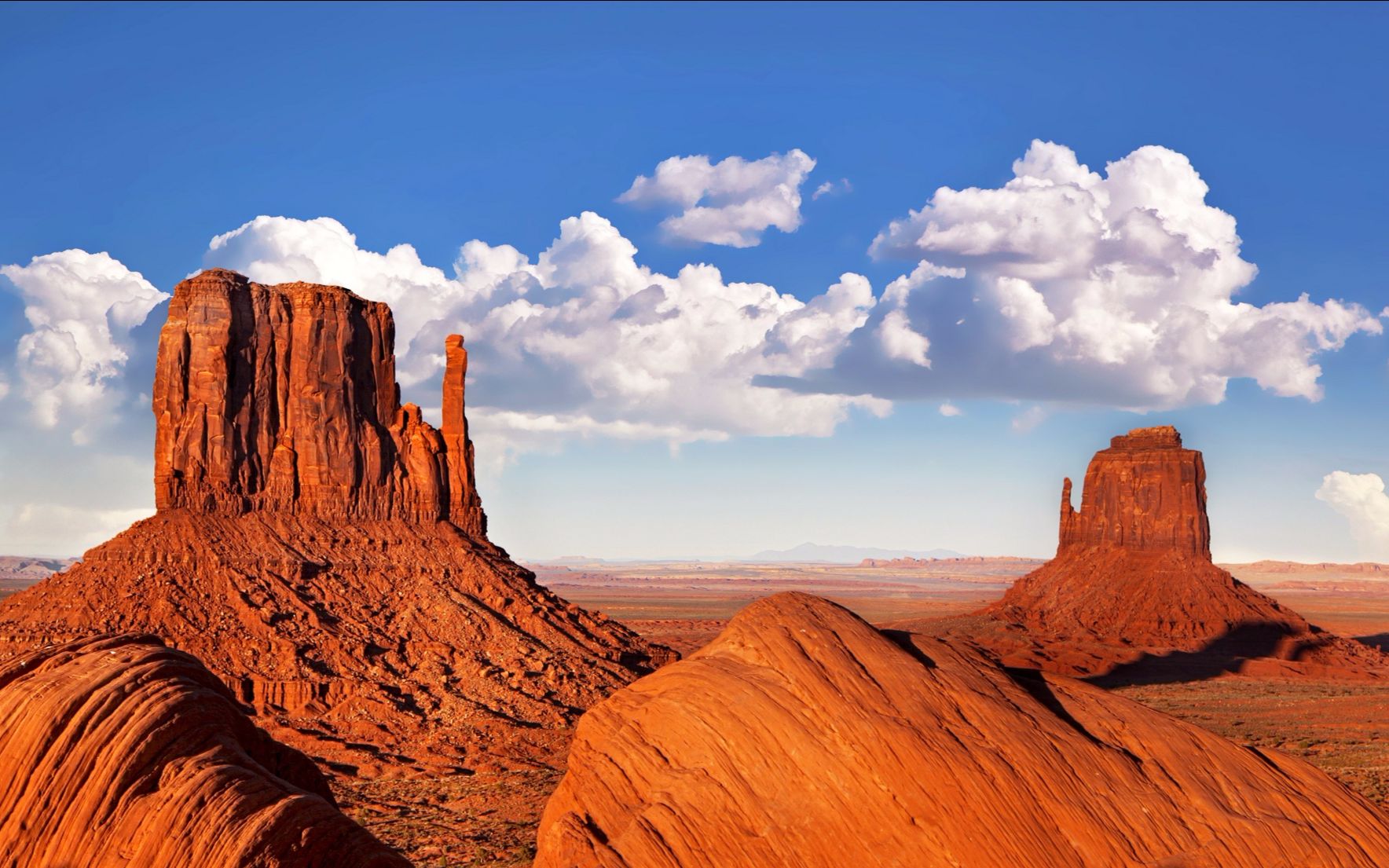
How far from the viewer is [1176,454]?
101 metres

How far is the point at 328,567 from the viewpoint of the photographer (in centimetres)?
4769

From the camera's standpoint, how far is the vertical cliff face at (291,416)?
157ft

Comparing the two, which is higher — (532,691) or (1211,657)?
(532,691)

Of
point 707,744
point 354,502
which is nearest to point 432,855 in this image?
point 707,744

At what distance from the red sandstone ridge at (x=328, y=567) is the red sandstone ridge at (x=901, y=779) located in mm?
24202

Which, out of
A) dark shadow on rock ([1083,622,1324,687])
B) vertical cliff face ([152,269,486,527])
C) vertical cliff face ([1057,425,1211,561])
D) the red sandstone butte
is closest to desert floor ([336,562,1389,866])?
dark shadow on rock ([1083,622,1324,687])

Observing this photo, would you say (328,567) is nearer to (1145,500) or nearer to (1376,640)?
(1145,500)

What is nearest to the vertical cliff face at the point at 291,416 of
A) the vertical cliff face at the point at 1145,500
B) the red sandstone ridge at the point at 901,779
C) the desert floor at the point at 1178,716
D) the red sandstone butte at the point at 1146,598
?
the desert floor at the point at 1178,716

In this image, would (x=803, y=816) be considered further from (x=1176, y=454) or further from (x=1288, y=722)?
(x=1176, y=454)

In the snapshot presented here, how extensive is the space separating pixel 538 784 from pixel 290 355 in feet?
81.8

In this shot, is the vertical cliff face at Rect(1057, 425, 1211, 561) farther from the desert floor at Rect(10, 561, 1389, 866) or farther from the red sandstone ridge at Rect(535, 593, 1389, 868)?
the red sandstone ridge at Rect(535, 593, 1389, 868)

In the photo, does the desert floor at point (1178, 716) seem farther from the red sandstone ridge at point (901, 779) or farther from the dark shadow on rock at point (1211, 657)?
the red sandstone ridge at point (901, 779)

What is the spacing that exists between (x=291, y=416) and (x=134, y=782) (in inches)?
1614

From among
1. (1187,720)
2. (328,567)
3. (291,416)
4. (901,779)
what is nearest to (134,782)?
(901,779)
